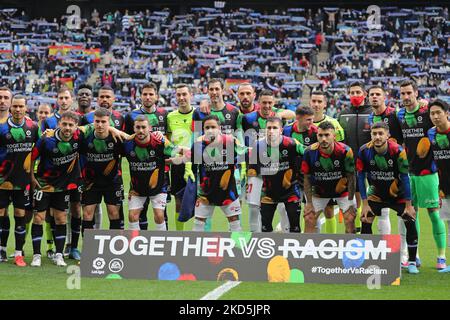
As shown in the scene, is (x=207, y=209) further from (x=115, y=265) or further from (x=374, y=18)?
(x=374, y=18)

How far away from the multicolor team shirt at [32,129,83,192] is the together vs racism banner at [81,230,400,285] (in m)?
1.76

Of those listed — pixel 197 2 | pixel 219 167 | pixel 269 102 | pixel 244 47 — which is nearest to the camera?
pixel 219 167

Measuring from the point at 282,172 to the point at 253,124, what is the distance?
1.04 meters

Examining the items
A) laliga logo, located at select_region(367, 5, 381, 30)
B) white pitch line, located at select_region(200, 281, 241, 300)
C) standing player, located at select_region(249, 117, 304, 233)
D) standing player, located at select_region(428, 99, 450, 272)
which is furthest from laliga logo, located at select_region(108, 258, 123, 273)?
laliga logo, located at select_region(367, 5, 381, 30)

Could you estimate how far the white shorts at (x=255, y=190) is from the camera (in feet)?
34.6

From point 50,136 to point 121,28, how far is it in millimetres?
29265

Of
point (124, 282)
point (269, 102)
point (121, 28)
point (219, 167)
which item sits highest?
point (121, 28)

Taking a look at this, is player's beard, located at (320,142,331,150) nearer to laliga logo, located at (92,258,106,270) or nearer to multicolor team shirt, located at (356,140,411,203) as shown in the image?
multicolor team shirt, located at (356,140,411,203)

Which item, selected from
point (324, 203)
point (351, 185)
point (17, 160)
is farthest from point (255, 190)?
point (17, 160)

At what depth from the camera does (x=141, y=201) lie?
10.3m

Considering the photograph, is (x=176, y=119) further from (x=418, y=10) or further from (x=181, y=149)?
(x=418, y=10)

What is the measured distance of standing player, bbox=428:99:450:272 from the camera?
9641 mm

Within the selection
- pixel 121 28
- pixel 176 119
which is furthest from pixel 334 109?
pixel 176 119

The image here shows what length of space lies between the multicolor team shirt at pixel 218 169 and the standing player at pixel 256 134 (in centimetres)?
62
